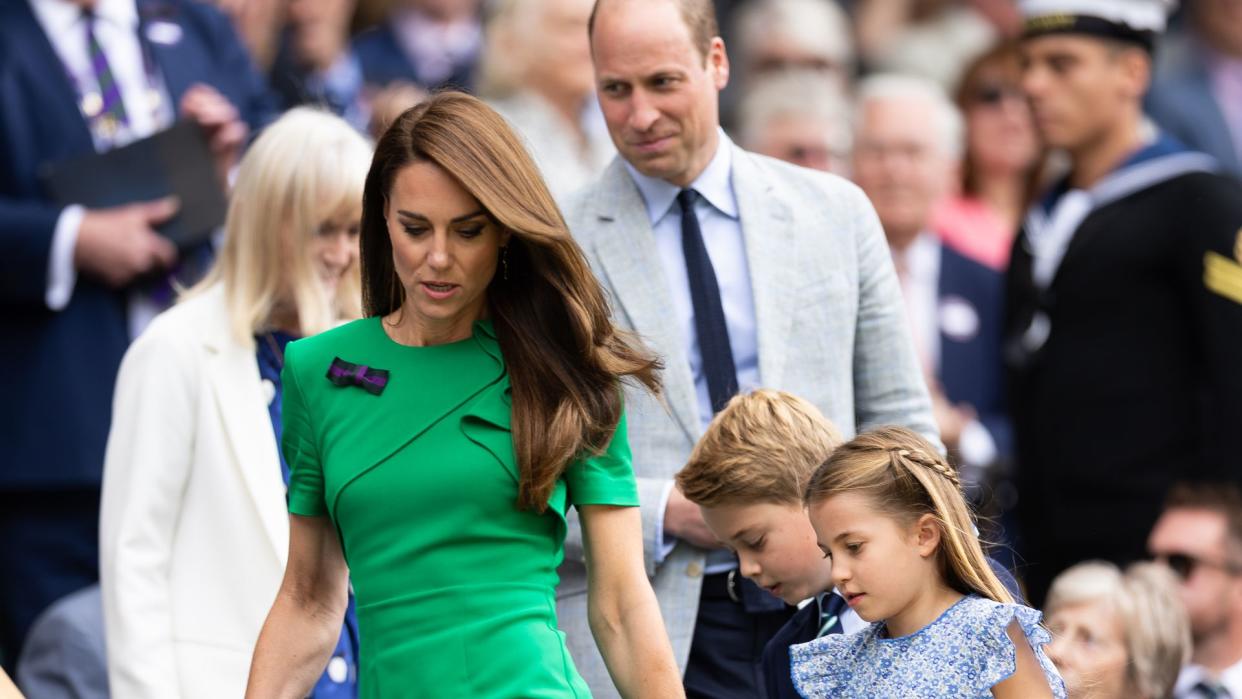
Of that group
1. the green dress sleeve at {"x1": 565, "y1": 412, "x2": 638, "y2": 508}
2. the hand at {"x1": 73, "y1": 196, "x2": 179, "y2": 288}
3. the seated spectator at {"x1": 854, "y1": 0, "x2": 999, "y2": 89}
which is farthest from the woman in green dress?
the seated spectator at {"x1": 854, "y1": 0, "x2": 999, "y2": 89}

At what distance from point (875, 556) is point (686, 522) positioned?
896mm

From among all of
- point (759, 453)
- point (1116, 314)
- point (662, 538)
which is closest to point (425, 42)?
point (1116, 314)

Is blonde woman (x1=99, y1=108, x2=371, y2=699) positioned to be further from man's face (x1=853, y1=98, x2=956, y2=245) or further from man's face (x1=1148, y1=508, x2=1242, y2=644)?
man's face (x1=853, y1=98, x2=956, y2=245)

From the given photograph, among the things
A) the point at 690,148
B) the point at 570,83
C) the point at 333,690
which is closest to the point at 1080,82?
the point at 570,83

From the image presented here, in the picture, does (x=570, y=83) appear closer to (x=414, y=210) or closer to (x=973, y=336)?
(x=973, y=336)

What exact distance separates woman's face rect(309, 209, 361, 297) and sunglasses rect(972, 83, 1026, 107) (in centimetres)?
441

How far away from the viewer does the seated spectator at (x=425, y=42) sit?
8445 mm

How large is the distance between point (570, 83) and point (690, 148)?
253cm

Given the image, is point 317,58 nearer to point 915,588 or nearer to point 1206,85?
point 1206,85

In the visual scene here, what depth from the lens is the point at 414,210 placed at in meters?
3.52

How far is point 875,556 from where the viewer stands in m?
3.67

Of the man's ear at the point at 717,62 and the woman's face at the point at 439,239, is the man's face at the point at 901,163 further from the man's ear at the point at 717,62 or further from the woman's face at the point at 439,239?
the woman's face at the point at 439,239

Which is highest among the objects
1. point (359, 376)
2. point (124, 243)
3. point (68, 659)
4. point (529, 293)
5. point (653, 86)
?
point (653, 86)

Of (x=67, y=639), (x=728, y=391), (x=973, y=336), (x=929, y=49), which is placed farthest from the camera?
(x=929, y=49)
